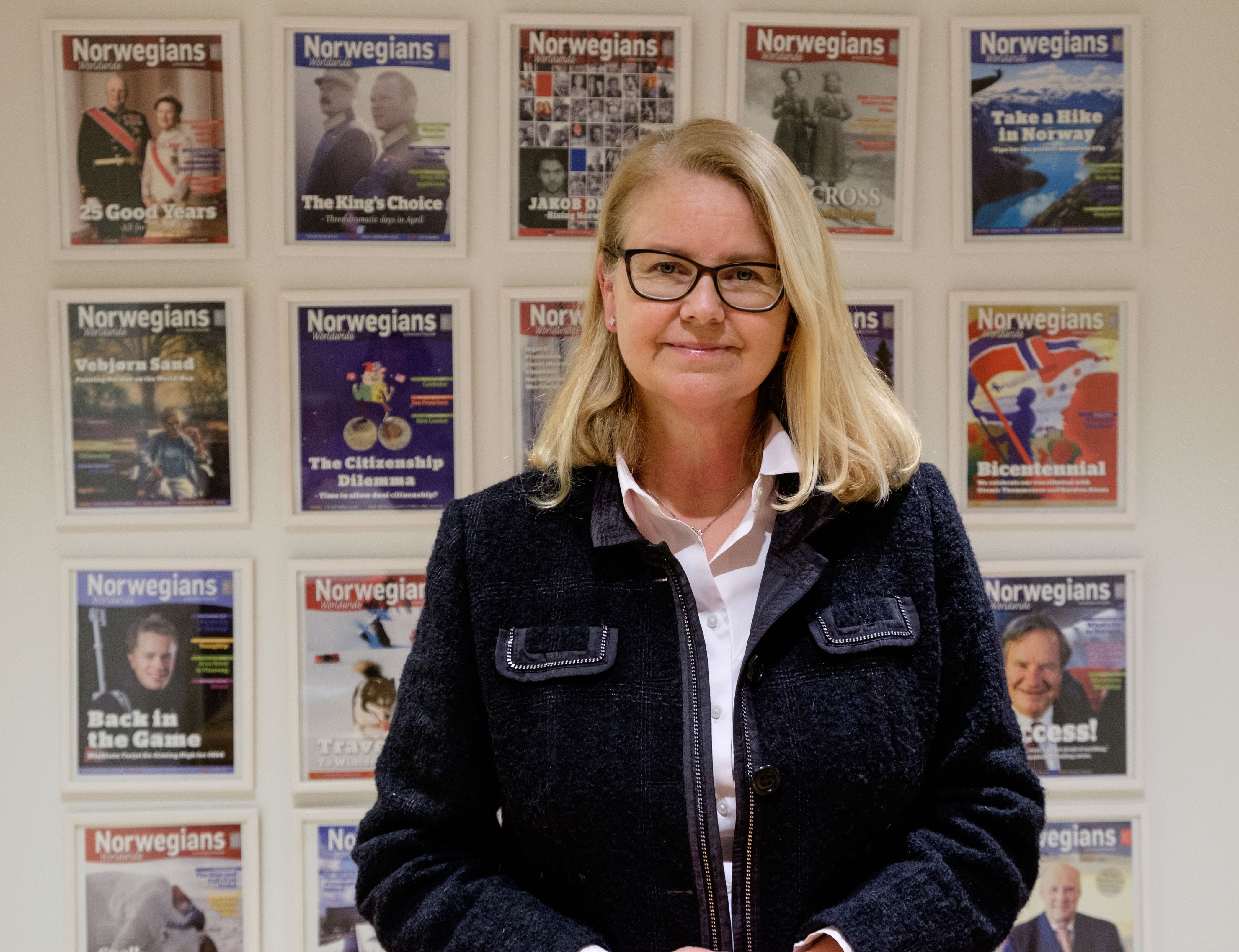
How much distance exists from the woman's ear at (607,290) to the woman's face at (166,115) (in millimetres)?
1113

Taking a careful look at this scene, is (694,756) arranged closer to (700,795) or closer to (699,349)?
(700,795)

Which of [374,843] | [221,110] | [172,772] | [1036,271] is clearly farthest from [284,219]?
[1036,271]

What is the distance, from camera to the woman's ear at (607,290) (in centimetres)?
122

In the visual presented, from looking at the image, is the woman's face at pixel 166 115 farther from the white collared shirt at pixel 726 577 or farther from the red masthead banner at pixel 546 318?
the white collared shirt at pixel 726 577

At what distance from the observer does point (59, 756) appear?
1924mm

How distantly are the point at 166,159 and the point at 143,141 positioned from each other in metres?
0.05

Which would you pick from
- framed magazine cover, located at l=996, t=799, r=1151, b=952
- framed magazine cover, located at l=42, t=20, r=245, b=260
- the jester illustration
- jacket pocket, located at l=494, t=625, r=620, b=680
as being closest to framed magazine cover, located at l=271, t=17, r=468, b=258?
framed magazine cover, located at l=42, t=20, r=245, b=260

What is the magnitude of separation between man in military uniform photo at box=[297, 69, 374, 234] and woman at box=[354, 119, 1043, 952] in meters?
0.87

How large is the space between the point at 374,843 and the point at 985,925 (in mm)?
682

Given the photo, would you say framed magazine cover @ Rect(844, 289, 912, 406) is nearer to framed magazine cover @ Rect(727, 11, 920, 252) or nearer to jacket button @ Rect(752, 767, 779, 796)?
framed magazine cover @ Rect(727, 11, 920, 252)

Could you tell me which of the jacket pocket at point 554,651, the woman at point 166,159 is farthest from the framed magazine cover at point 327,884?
the woman at point 166,159

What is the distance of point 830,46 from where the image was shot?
6.23 feet

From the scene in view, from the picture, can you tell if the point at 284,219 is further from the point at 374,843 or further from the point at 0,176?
the point at 374,843

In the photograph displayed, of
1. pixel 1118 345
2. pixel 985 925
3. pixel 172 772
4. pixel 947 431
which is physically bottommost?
pixel 172 772
